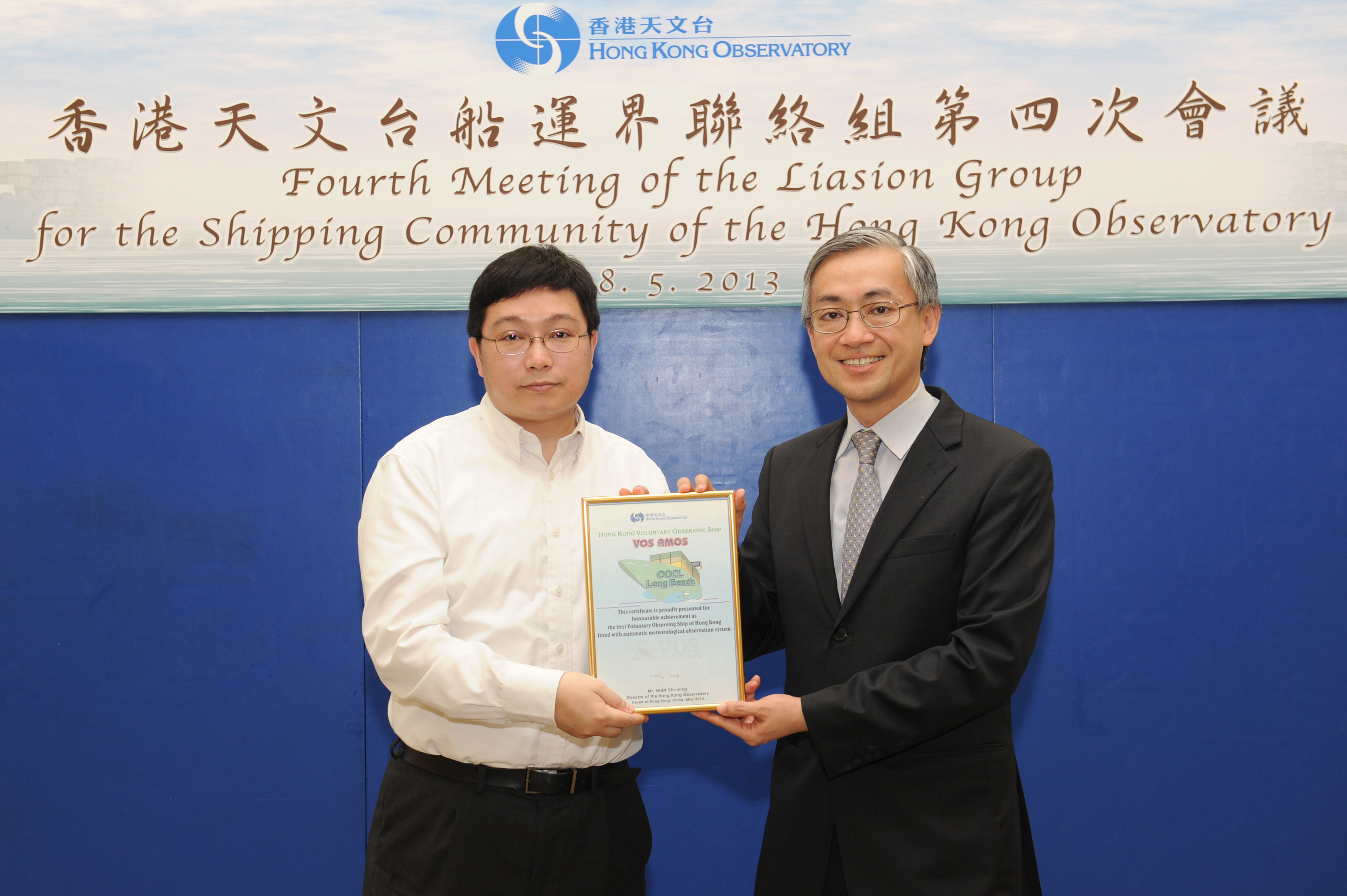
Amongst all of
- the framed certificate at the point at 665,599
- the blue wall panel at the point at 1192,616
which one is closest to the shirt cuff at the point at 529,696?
the framed certificate at the point at 665,599

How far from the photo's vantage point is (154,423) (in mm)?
2814

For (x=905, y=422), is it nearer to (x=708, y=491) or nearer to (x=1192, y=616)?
(x=708, y=491)

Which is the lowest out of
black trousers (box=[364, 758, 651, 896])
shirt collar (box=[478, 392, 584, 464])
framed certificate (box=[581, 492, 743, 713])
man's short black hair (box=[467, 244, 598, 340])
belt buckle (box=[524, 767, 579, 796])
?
black trousers (box=[364, 758, 651, 896])

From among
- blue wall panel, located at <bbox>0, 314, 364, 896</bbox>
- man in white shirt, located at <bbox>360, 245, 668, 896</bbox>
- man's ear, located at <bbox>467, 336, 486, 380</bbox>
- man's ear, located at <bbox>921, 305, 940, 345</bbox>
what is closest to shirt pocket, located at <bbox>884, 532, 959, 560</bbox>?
man's ear, located at <bbox>921, 305, 940, 345</bbox>

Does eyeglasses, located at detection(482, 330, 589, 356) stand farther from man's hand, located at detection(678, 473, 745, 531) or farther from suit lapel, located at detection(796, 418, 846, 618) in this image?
suit lapel, located at detection(796, 418, 846, 618)

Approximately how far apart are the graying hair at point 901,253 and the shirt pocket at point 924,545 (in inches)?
19.0

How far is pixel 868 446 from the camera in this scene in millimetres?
1814

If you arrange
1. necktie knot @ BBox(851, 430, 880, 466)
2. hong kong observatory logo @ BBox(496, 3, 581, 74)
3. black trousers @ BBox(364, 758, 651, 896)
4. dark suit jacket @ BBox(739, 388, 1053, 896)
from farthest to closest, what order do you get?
1. hong kong observatory logo @ BBox(496, 3, 581, 74)
2. necktie knot @ BBox(851, 430, 880, 466)
3. black trousers @ BBox(364, 758, 651, 896)
4. dark suit jacket @ BBox(739, 388, 1053, 896)

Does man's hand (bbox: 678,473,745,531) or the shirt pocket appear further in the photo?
man's hand (bbox: 678,473,745,531)

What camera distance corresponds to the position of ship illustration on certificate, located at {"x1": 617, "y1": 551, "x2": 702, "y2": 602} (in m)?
1.73

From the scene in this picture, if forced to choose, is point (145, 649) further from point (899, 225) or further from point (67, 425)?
point (899, 225)

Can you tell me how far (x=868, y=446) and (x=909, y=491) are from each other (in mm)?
167

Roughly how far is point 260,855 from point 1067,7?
12.8ft

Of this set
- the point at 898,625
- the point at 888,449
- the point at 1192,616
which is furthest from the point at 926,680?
the point at 1192,616
